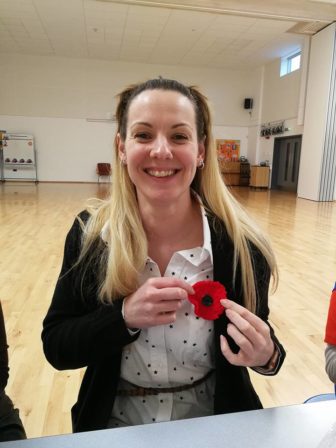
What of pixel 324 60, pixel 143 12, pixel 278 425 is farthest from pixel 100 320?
pixel 324 60

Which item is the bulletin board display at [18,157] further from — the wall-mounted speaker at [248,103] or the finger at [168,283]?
the finger at [168,283]

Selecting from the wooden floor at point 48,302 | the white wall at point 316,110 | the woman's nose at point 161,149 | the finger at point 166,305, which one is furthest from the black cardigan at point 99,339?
the white wall at point 316,110

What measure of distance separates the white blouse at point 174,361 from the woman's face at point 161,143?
0.23 meters

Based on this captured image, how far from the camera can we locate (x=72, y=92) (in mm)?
16625

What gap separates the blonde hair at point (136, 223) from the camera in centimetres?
118

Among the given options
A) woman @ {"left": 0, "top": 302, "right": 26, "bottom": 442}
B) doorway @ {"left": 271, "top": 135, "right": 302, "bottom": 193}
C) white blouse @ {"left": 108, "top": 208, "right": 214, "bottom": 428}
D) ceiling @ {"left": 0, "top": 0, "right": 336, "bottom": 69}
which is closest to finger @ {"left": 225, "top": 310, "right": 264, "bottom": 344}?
white blouse @ {"left": 108, "top": 208, "right": 214, "bottom": 428}

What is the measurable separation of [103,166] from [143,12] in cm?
736

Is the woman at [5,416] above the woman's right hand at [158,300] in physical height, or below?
below

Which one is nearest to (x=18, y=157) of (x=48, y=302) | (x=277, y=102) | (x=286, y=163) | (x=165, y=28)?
(x=165, y=28)

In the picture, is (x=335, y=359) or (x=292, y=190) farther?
(x=292, y=190)

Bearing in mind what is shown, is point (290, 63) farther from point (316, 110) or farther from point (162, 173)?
point (162, 173)

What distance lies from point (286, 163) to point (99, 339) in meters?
15.7

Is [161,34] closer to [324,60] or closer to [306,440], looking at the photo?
[324,60]

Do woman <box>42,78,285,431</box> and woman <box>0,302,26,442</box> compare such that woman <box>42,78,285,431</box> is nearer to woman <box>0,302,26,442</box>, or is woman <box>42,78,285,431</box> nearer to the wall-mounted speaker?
woman <box>0,302,26,442</box>
